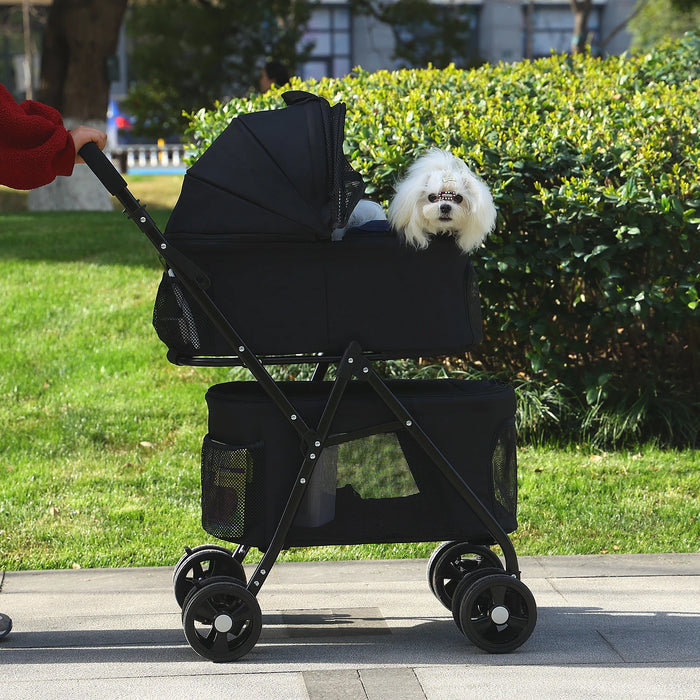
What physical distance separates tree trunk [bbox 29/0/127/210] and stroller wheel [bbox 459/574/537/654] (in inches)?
490

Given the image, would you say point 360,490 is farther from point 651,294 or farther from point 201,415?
point 201,415

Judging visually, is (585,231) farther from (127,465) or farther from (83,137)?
(83,137)

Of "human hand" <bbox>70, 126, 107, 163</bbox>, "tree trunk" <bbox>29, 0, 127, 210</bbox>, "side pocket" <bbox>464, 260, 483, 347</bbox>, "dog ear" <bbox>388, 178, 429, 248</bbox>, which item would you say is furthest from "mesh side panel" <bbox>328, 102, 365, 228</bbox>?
"tree trunk" <bbox>29, 0, 127, 210</bbox>

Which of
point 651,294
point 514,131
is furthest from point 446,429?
point 514,131

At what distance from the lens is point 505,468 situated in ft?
12.3

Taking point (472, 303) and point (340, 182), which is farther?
point (472, 303)

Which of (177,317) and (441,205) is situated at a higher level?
(441,205)

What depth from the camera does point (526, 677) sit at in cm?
349

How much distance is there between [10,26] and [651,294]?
120 feet

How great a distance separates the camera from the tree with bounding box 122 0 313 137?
2422 centimetres

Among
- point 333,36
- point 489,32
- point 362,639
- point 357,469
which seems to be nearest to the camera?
→ point 357,469

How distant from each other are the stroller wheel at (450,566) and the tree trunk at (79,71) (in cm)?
1206

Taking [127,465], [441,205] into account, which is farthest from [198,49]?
[441,205]

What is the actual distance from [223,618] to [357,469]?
2.06 ft
